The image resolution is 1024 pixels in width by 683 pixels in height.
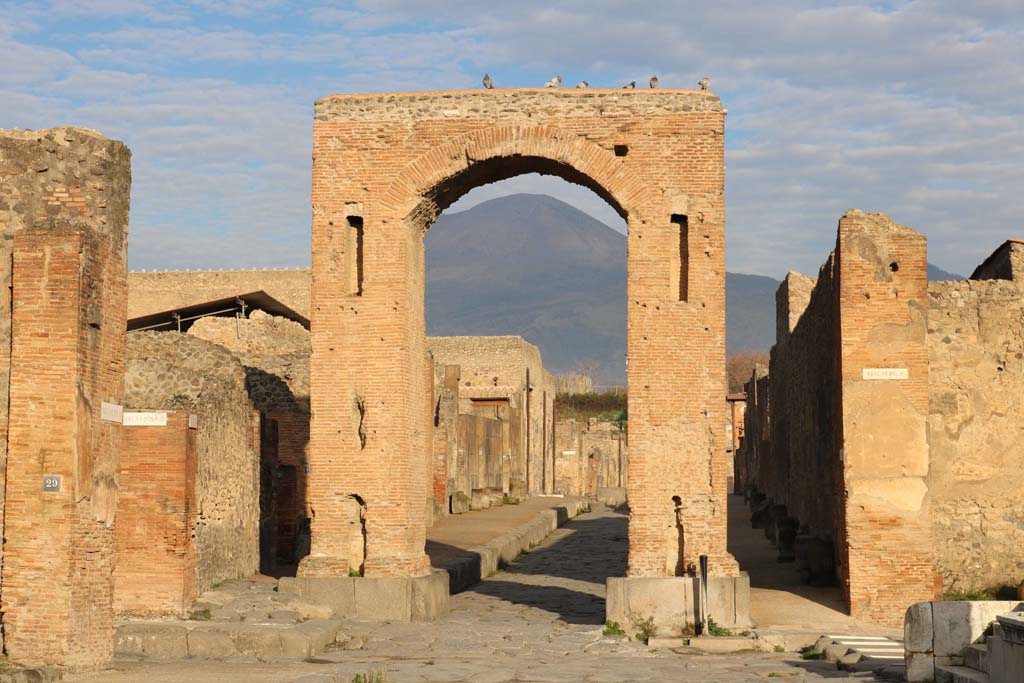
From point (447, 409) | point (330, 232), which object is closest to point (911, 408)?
point (330, 232)

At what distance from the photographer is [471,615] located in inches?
643

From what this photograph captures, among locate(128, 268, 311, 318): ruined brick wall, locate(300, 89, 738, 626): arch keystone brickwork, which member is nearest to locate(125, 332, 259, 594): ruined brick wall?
locate(300, 89, 738, 626): arch keystone brickwork

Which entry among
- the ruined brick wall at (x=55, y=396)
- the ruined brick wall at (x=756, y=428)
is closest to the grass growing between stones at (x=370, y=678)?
the ruined brick wall at (x=55, y=396)

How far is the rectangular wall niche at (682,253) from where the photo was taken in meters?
15.6

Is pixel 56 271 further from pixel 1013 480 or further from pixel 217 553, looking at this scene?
pixel 1013 480

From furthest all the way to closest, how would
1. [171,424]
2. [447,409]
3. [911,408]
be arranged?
[447,409], [911,408], [171,424]

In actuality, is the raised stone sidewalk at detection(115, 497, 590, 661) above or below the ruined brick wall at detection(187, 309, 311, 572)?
below

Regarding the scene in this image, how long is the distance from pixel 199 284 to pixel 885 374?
42765 mm

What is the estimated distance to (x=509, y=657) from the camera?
12836 mm

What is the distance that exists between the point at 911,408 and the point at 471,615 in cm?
551

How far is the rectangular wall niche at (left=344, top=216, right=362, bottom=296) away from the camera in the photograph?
16.2 m

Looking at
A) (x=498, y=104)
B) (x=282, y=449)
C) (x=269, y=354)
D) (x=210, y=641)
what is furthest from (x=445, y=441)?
(x=210, y=641)

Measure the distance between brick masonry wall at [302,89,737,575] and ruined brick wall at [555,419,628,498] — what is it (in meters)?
34.3

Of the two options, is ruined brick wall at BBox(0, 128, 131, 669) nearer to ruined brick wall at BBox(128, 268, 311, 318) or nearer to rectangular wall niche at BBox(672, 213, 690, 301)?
rectangular wall niche at BBox(672, 213, 690, 301)
